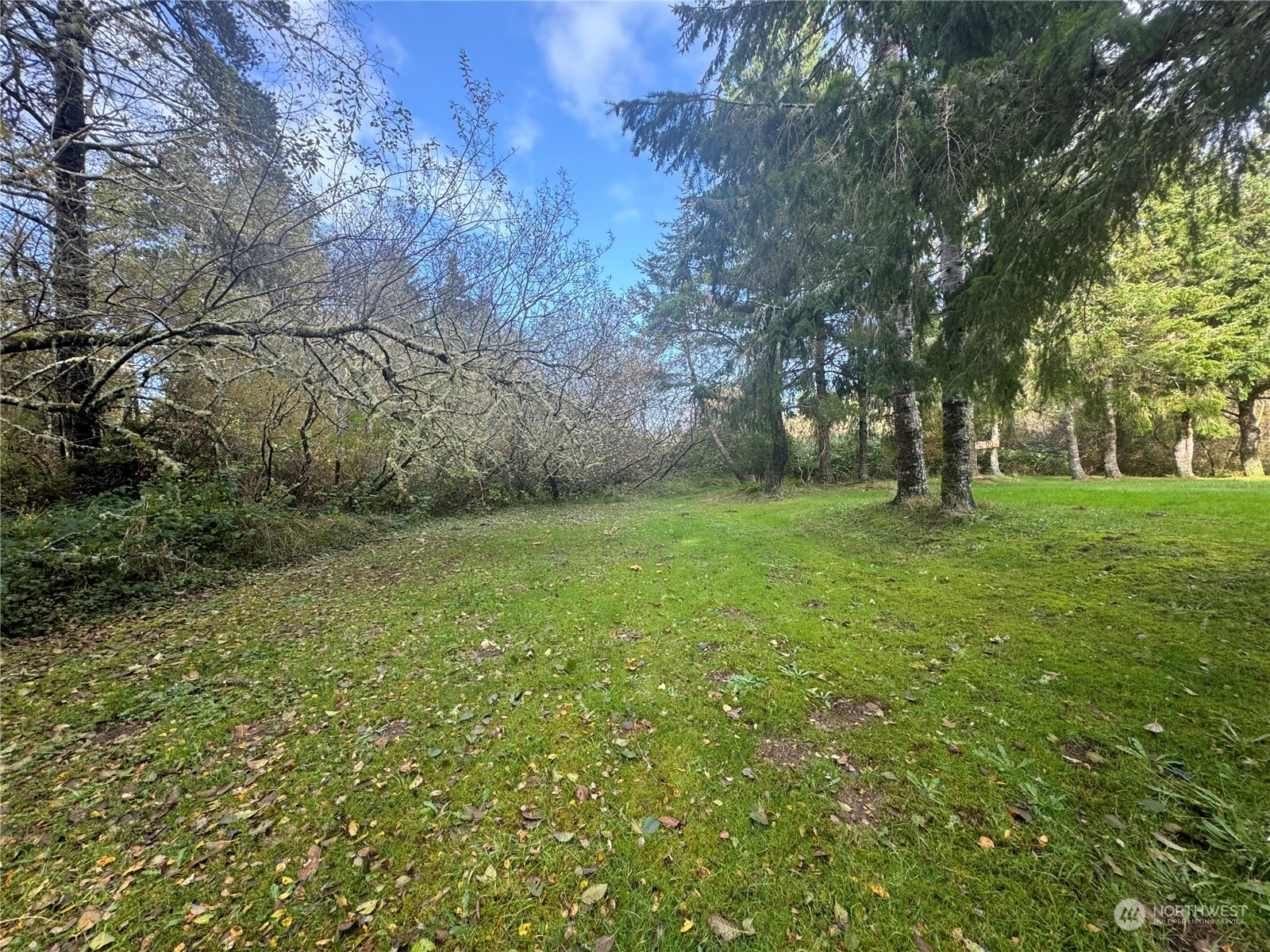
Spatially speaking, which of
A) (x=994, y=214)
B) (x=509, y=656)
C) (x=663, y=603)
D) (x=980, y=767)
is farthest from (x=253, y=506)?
(x=994, y=214)

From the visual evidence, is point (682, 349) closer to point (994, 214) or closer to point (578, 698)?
point (994, 214)

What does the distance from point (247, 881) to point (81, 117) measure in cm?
772

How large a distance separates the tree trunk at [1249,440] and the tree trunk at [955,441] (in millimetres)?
13548

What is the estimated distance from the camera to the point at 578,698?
3127mm

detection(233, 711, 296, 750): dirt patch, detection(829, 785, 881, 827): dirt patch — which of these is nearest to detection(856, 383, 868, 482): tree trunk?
detection(829, 785, 881, 827): dirt patch

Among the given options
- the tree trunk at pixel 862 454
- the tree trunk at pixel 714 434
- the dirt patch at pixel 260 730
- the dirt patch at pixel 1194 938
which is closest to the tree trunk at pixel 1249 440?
the tree trunk at pixel 862 454

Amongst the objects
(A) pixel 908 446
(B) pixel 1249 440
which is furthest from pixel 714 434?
(B) pixel 1249 440

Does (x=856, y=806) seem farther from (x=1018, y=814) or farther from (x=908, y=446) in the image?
(x=908, y=446)

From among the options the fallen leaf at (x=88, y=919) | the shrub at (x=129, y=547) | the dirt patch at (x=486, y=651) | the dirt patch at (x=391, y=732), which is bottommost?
the fallen leaf at (x=88, y=919)

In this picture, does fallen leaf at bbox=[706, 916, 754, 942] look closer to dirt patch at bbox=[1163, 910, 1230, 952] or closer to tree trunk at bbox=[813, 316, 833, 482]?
dirt patch at bbox=[1163, 910, 1230, 952]

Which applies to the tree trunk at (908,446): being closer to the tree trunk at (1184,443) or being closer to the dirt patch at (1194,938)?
the dirt patch at (1194,938)

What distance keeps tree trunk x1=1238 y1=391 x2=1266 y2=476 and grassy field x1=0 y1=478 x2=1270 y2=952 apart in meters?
13.6

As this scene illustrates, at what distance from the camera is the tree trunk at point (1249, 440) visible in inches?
498

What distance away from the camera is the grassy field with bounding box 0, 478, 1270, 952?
1687 mm
